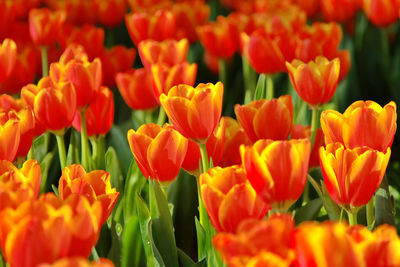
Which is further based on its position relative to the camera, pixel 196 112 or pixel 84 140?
pixel 84 140

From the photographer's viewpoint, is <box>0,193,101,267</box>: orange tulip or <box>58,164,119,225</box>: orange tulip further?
<box>58,164,119,225</box>: orange tulip

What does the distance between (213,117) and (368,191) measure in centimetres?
23

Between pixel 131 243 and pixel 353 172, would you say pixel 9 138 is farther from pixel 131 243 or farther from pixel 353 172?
pixel 353 172

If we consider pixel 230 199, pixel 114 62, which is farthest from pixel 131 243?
pixel 114 62

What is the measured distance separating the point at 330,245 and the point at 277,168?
217 millimetres

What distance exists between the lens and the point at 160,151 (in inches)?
34.9

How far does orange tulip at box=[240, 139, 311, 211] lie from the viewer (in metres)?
0.76

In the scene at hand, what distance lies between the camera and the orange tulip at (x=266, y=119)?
95 cm

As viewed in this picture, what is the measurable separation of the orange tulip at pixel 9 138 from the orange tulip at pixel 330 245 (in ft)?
1.59

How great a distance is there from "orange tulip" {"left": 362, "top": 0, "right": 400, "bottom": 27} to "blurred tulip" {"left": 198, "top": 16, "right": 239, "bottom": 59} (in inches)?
14.1

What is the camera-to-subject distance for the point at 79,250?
0.66 meters

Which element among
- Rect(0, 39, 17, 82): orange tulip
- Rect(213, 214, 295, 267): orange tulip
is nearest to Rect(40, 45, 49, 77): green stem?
Rect(0, 39, 17, 82): orange tulip

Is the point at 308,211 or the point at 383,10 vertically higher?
the point at 383,10

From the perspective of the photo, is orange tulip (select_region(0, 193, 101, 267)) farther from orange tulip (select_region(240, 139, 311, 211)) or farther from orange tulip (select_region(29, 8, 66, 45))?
orange tulip (select_region(29, 8, 66, 45))
